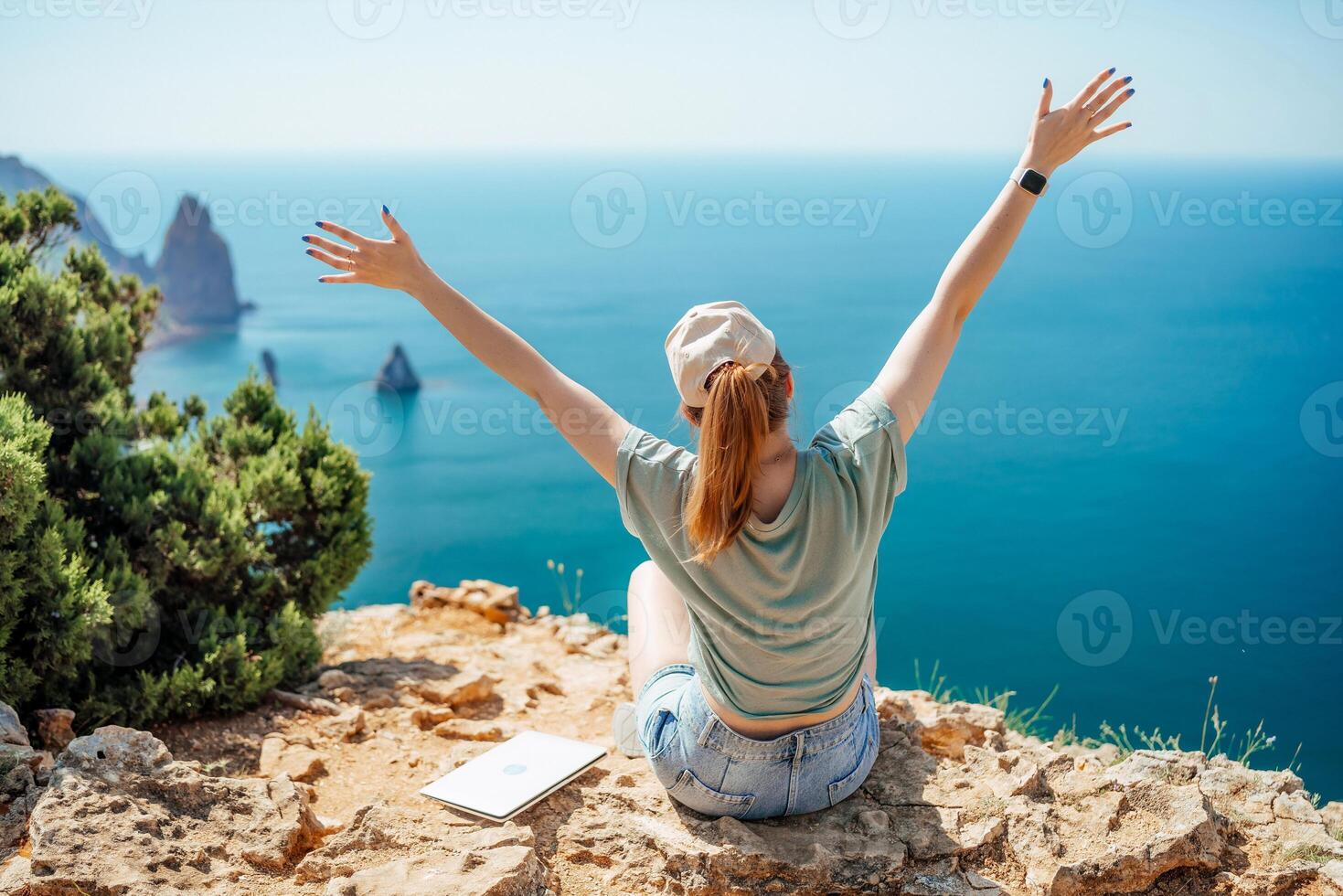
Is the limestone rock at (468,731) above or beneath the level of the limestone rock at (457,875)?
beneath

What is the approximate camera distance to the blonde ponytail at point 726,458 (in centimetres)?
197

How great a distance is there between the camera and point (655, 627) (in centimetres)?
271

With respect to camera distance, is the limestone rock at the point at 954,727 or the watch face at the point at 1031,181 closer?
the watch face at the point at 1031,181

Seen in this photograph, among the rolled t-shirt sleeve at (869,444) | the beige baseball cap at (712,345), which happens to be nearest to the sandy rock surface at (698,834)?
the rolled t-shirt sleeve at (869,444)

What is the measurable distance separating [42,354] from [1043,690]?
1171cm

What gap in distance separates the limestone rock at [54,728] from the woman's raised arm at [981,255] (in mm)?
2902

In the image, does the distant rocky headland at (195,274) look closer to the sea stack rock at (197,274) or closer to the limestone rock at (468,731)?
the sea stack rock at (197,274)

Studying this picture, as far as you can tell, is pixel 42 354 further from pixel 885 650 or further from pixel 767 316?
pixel 767 316
